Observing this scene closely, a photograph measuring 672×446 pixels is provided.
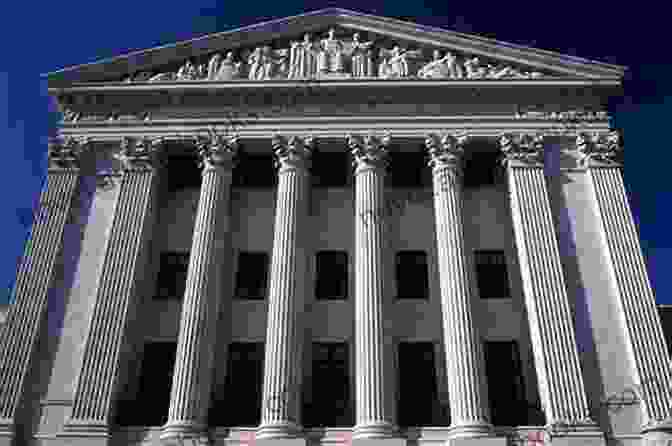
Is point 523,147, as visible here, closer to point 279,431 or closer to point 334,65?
point 334,65

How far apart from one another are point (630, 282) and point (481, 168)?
745cm

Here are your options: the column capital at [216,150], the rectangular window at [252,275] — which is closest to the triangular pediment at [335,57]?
the column capital at [216,150]

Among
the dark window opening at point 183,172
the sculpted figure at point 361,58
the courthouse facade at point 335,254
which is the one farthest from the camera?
the sculpted figure at point 361,58

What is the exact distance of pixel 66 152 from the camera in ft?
88.6

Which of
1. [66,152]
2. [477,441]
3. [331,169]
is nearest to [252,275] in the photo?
[331,169]

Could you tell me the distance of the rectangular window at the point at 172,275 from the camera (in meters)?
25.4

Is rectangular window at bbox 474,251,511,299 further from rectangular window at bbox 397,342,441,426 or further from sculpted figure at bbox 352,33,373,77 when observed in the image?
sculpted figure at bbox 352,33,373,77

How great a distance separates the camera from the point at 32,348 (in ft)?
75.5

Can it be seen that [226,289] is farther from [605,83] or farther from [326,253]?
[605,83]

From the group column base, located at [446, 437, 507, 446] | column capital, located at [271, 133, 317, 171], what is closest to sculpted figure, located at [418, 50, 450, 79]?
column capital, located at [271, 133, 317, 171]

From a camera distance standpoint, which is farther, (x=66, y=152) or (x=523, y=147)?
(x=66, y=152)

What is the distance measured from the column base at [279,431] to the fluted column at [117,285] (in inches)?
191

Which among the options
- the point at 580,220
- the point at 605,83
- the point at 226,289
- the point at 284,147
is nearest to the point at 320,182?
the point at 284,147

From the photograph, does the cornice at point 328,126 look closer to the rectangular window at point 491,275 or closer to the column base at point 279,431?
→ the rectangular window at point 491,275
